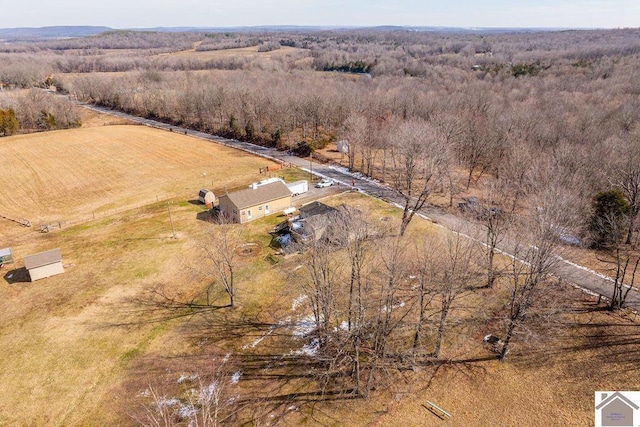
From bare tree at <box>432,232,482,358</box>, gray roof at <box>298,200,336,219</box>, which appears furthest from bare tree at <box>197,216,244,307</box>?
bare tree at <box>432,232,482,358</box>

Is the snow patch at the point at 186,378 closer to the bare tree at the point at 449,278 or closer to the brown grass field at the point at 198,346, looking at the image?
the brown grass field at the point at 198,346

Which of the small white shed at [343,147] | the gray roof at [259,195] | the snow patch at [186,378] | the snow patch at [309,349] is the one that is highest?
the small white shed at [343,147]

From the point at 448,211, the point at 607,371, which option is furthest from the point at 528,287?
the point at 448,211

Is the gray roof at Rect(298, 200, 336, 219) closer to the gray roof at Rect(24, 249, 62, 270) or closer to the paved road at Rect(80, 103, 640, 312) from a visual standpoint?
the paved road at Rect(80, 103, 640, 312)

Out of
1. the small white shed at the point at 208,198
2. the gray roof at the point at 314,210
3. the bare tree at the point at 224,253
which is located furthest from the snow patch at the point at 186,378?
the small white shed at the point at 208,198

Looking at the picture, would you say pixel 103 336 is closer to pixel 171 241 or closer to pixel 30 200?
pixel 171 241

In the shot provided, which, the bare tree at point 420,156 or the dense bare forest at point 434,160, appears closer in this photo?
the dense bare forest at point 434,160

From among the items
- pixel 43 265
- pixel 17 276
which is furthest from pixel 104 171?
pixel 43 265
